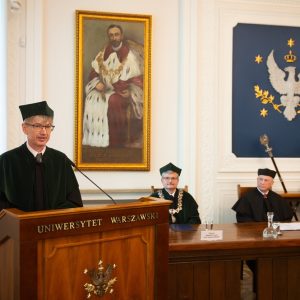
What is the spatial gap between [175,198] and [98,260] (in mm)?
2927

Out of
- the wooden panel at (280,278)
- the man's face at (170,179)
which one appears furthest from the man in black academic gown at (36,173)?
the man's face at (170,179)

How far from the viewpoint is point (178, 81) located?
6055 mm

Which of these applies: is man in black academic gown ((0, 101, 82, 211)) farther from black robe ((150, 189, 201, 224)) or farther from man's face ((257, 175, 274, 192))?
man's face ((257, 175, 274, 192))

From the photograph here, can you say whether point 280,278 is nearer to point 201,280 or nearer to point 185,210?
point 201,280

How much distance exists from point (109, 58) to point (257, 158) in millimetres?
2520

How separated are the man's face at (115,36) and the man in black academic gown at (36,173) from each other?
3154mm

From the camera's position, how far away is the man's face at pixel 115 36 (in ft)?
19.2

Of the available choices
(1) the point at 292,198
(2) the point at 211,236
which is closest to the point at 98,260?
(2) the point at 211,236

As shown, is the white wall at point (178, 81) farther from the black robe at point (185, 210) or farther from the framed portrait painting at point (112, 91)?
the black robe at point (185, 210)

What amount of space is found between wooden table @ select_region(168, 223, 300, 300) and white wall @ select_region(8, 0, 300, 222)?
240 cm

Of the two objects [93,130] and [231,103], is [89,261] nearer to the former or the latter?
[93,130]

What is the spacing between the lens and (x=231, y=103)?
6.20 meters

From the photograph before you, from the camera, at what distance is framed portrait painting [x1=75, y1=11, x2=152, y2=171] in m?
5.77

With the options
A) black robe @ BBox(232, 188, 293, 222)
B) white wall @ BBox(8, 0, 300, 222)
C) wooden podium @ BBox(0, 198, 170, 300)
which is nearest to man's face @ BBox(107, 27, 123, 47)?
white wall @ BBox(8, 0, 300, 222)
